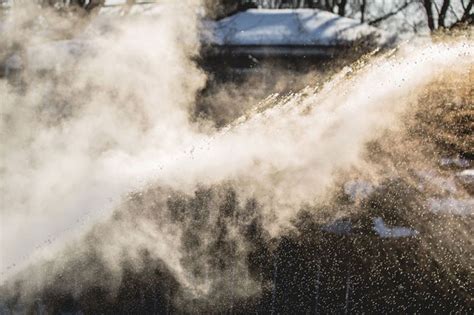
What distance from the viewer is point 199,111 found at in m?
15.4

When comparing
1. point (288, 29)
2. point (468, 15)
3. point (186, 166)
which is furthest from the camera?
point (288, 29)

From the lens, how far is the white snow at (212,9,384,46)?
19.5 metres

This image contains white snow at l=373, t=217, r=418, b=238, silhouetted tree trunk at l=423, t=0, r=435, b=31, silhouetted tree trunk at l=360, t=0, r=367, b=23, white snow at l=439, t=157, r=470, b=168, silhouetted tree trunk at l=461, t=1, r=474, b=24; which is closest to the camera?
white snow at l=373, t=217, r=418, b=238

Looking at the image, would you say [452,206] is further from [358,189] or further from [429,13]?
[429,13]

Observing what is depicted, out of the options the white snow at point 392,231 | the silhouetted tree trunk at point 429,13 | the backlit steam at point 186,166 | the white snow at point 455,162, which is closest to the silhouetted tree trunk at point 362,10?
the silhouetted tree trunk at point 429,13

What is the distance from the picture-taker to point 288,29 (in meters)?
20.4

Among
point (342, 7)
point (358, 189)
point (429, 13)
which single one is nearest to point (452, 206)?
point (358, 189)

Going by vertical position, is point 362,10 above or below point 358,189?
below

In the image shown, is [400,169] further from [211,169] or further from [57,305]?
[57,305]

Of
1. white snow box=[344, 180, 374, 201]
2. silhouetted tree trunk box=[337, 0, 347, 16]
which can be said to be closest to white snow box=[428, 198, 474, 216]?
white snow box=[344, 180, 374, 201]

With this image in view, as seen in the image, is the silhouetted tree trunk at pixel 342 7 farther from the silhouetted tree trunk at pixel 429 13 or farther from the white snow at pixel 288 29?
the silhouetted tree trunk at pixel 429 13

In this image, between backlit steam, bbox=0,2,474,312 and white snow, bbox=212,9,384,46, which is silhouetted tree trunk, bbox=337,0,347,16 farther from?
backlit steam, bbox=0,2,474,312

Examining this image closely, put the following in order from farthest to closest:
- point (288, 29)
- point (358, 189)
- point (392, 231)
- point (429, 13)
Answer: point (429, 13)
point (288, 29)
point (358, 189)
point (392, 231)

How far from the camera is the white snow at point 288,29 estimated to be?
19.5m
